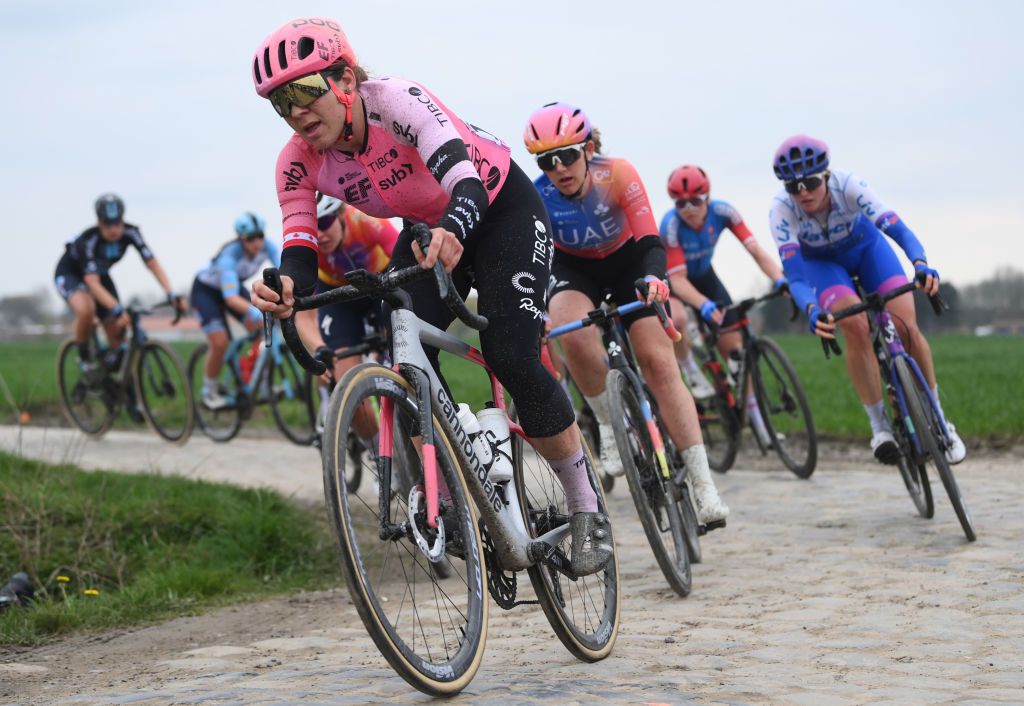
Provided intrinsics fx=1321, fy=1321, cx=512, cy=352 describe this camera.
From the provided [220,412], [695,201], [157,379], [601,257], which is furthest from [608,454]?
[157,379]

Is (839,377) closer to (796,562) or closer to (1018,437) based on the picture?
(1018,437)

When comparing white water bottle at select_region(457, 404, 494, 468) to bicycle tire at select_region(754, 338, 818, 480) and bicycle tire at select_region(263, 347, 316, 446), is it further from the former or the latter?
bicycle tire at select_region(263, 347, 316, 446)

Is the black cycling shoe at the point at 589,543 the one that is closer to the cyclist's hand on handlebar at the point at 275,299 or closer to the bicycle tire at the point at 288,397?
the cyclist's hand on handlebar at the point at 275,299

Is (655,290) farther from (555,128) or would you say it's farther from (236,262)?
(236,262)

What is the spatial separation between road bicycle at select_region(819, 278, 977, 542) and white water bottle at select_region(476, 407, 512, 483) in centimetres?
326

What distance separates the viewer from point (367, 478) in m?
11.7

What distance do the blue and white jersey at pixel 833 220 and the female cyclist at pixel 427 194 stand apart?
150 inches

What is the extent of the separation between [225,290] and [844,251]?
778 cm

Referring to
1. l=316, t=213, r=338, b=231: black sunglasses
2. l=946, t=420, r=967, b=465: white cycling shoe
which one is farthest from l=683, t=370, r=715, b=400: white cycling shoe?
l=316, t=213, r=338, b=231: black sunglasses

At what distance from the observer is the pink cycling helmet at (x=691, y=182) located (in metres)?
11.7

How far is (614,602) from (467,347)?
1362 millimetres

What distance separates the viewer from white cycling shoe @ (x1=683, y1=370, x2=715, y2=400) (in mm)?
11641

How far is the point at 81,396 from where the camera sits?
15711 mm

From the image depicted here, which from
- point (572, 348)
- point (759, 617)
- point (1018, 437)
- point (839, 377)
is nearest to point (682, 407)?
point (572, 348)
